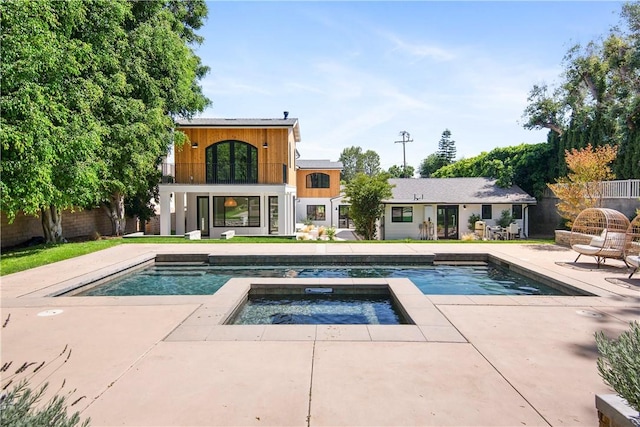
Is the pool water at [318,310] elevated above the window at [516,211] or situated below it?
below

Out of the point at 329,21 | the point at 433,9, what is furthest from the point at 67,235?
the point at 433,9

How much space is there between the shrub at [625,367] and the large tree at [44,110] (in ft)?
36.6

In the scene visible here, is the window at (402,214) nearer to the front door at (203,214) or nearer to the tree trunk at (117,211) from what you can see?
the front door at (203,214)

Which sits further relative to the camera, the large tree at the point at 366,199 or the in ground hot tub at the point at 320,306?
the large tree at the point at 366,199

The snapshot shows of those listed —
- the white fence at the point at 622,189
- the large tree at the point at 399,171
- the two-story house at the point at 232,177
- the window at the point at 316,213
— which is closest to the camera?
the white fence at the point at 622,189

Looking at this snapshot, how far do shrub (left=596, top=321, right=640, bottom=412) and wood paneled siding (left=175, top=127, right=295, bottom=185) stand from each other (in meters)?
18.1

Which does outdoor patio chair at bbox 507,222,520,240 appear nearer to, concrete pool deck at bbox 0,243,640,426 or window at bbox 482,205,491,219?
window at bbox 482,205,491,219

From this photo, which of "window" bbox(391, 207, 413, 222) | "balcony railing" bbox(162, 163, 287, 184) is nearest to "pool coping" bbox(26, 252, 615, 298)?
"balcony railing" bbox(162, 163, 287, 184)

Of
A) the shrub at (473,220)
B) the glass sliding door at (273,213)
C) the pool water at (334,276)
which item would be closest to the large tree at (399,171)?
the shrub at (473,220)

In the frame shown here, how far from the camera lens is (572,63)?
76.0ft

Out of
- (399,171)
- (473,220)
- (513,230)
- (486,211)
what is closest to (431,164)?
(399,171)

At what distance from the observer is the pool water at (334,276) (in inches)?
323

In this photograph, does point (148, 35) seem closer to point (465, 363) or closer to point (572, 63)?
point (465, 363)

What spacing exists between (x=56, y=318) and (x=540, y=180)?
25.2m
